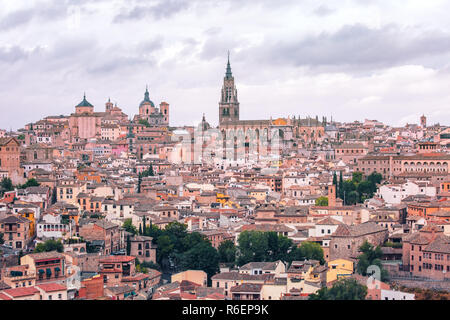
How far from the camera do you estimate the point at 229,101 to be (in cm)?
5475

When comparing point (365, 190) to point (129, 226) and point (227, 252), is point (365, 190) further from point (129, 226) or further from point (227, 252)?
point (227, 252)

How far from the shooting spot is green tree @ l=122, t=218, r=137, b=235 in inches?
766

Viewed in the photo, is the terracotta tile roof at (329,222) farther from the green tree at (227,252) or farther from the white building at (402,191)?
the white building at (402,191)

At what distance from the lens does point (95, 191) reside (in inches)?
950

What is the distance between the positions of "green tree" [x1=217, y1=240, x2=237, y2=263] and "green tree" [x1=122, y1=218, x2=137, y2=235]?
7.85 ft

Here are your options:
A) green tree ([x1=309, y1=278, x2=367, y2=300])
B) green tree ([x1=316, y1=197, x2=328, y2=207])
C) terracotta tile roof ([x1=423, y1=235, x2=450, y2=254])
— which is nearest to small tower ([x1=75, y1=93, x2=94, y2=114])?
green tree ([x1=316, y1=197, x2=328, y2=207])

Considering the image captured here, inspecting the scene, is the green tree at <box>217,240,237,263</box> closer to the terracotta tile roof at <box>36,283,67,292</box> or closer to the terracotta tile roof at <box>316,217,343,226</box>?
the terracotta tile roof at <box>316,217,343,226</box>

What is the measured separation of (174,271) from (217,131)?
3288 centimetres

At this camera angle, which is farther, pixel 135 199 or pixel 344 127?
pixel 344 127

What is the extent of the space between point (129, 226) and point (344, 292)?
7964mm

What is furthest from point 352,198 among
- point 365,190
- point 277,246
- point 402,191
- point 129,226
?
point 129,226
